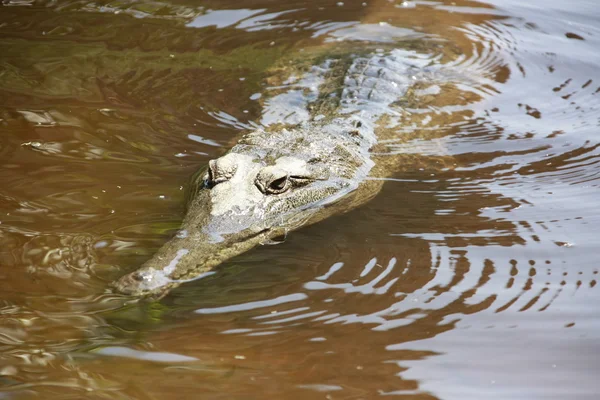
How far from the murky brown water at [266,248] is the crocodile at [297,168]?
142mm

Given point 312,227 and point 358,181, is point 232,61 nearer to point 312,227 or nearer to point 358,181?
point 358,181

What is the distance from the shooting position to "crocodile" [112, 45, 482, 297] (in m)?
3.77

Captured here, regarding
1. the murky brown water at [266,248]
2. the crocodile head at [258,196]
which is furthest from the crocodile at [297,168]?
the murky brown water at [266,248]

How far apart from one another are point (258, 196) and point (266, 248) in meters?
0.47

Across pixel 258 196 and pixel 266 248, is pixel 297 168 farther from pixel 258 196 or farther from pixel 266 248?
pixel 266 248

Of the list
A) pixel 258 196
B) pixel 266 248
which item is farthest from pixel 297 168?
pixel 266 248

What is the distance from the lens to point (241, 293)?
3.52 m

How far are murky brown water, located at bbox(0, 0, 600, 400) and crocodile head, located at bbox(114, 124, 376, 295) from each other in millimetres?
124

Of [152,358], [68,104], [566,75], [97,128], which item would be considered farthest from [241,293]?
[566,75]

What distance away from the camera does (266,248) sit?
4.09m

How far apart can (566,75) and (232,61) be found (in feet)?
12.1

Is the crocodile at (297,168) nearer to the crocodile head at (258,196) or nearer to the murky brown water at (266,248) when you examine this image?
the crocodile head at (258,196)

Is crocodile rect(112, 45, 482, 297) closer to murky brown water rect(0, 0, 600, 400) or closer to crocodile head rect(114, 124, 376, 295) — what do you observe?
crocodile head rect(114, 124, 376, 295)

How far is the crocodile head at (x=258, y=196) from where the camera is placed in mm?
3600
